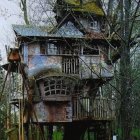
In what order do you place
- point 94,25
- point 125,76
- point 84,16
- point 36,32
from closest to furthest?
point 125,76 < point 36,32 < point 84,16 < point 94,25

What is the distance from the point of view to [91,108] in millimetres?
29000

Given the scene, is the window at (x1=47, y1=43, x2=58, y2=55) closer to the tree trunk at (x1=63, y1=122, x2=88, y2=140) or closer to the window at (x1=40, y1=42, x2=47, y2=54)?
the window at (x1=40, y1=42, x2=47, y2=54)

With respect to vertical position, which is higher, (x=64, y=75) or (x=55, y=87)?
(x=64, y=75)

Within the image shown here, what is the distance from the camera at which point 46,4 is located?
21781mm

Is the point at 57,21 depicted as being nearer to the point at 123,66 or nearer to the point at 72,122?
the point at 72,122

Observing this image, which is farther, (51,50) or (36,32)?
(51,50)

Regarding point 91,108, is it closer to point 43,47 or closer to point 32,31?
point 43,47

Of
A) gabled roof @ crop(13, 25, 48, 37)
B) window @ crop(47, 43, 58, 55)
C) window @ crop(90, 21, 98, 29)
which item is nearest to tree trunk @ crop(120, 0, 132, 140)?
window @ crop(47, 43, 58, 55)

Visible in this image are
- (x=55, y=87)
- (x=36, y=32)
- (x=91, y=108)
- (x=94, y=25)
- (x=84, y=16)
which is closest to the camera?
(x=91, y=108)

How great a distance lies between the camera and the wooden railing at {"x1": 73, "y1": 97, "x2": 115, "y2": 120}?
2884 centimetres

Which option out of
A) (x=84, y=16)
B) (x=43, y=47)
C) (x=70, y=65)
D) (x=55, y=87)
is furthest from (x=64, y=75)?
(x=84, y=16)

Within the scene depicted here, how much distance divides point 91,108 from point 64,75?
8.82ft

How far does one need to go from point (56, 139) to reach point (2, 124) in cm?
574

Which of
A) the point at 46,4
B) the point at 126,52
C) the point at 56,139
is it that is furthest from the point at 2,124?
the point at 126,52
